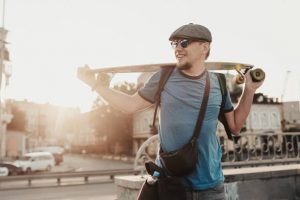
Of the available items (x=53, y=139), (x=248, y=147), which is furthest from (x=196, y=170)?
(x=53, y=139)

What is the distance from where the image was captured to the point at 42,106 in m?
140

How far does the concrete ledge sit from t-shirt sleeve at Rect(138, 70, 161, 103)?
2.09 meters

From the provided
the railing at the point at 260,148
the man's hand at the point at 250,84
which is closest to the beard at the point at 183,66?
the man's hand at the point at 250,84

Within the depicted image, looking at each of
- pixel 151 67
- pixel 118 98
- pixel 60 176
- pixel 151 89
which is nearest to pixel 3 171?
pixel 60 176

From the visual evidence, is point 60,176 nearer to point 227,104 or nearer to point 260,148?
point 260,148

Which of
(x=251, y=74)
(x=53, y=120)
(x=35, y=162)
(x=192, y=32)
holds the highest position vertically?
(x=53, y=120)

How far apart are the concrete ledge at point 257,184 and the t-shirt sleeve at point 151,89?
2086 mm

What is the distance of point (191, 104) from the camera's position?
7.13 feet

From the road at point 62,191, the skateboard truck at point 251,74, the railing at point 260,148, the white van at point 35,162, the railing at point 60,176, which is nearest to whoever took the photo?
the skateboard truck at point 251,74

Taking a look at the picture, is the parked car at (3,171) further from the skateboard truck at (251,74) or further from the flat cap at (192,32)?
the flat cap at (192,32)

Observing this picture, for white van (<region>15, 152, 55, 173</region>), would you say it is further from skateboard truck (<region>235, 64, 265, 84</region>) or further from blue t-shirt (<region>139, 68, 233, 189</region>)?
blue t-shirt (<region>139, 68, 233, 189</region>)

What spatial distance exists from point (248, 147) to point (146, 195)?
590 cm

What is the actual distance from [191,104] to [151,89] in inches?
12.3

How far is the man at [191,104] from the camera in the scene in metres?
2.12
